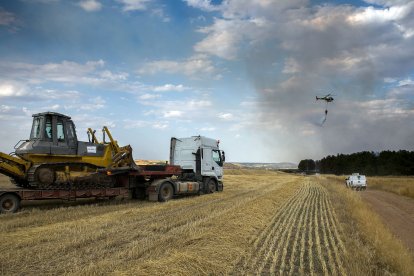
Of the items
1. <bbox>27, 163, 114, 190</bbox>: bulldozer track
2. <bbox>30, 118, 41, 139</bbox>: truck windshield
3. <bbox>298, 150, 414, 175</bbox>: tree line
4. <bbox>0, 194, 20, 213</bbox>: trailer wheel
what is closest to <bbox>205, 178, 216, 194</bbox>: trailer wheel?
<bbox>27, 163, 114, 190</bbox>: bulldozer track

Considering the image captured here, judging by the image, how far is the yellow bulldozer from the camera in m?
16.2

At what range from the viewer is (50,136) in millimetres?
17000

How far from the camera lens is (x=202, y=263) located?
7.96m

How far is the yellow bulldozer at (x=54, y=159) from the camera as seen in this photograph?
16.2 m

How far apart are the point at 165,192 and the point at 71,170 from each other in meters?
5.48

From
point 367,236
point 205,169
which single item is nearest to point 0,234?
point 367,236

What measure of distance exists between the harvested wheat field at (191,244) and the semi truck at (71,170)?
53.3 inches

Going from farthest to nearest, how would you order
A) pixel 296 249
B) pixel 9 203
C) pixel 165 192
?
pixel 165 192 → pixel 9 203 → pixel 296 249

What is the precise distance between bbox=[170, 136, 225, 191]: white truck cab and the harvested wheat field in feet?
30.3

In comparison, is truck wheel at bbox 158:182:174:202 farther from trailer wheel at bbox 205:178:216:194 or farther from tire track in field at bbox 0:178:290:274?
tire track in field at bbox 0:178:290:274

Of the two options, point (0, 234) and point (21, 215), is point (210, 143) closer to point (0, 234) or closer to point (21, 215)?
point (21, 215)

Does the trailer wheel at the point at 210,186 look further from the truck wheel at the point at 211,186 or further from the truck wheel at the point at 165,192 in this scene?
the truck wheel at the point at 165,192

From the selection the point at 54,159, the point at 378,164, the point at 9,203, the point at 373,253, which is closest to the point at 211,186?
the point at 54,159

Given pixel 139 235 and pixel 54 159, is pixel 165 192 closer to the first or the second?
pixel 54 159
